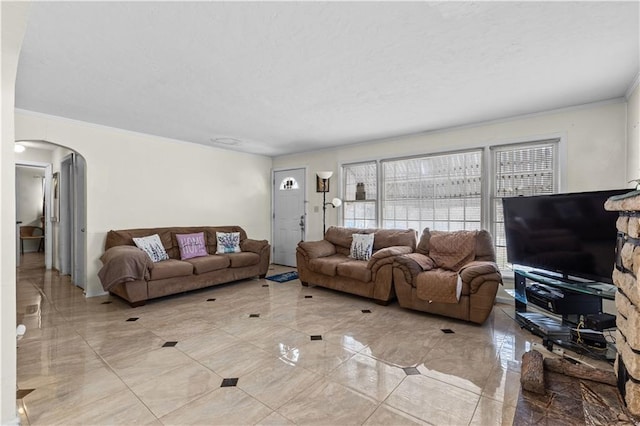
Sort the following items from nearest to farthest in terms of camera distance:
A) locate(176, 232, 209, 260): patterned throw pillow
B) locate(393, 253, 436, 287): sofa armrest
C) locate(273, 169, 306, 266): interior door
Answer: locate(393, 253, 436, 287): sofa armrest < locate(176, 232, 209, 260): patterned throw pillow < locate(273, 169, 306, 266): interior door

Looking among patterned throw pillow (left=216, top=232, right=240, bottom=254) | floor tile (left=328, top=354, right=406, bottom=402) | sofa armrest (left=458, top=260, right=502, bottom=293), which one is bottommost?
floor tile (left=328, top=354, right=406, bottom=402)

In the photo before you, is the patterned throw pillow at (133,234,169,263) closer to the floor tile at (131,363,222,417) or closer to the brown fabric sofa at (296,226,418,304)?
the brown fabric sofa at (296,226,418,304)

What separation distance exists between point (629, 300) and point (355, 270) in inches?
111

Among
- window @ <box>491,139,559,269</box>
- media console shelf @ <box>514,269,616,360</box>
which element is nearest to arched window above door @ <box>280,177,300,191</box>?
window @ <box>491,139,559,269</box>

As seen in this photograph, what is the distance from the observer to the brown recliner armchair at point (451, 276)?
305 centimetres

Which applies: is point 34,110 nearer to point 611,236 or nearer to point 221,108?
point 221,108

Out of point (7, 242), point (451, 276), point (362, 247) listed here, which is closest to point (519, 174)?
point (451, 276)

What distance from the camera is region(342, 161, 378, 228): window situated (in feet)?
16.7

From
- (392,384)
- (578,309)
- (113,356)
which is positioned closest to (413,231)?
(578,309)

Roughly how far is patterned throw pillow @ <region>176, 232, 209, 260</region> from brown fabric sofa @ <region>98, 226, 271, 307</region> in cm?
13

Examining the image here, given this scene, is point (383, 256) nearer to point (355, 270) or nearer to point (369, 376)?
point (355, 270)

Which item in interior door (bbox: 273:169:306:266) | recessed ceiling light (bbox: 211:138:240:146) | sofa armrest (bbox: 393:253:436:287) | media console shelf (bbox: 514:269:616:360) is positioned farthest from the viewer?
interior door (bbox: 273:169:306:266)

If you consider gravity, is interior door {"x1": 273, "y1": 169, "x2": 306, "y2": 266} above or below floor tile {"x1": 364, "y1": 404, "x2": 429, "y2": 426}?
above

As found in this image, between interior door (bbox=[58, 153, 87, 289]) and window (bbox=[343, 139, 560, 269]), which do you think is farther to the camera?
Result: interior door (bbox=[58, 153, 87, 289])
